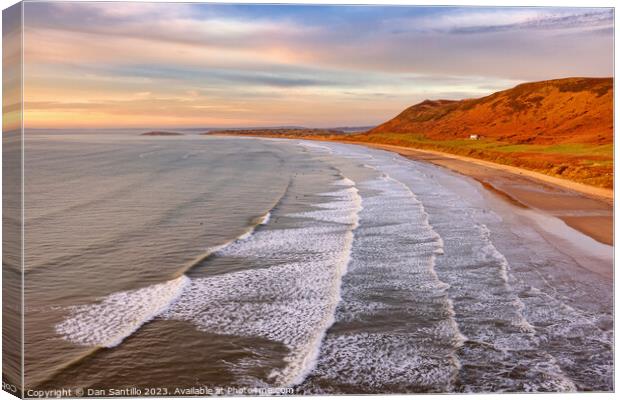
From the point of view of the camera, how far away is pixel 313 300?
34.3 feet

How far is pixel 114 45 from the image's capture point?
27.9ft

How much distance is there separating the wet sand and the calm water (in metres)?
1.11

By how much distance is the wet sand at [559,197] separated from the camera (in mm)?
18016

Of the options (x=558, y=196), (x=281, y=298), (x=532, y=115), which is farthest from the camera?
(x=532, y=115)

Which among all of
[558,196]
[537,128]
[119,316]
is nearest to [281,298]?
[119,316]

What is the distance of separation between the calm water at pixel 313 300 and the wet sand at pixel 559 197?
1112 millimetres

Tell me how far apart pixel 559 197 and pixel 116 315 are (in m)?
20.6

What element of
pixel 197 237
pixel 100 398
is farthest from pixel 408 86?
pixel 197 237

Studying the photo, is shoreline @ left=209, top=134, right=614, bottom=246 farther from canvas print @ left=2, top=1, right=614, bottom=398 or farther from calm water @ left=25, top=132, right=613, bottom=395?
canvas print @ left=2, top=1, right=614, bottom=398

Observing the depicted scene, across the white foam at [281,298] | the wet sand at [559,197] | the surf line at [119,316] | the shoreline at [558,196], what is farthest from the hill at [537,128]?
the surf line at [119,316]

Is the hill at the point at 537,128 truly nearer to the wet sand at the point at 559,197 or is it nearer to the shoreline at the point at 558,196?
the shoreline at the point at 558,196

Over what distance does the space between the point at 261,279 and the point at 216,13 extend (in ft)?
18.6

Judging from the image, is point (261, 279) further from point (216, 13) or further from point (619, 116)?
point (619, 116)

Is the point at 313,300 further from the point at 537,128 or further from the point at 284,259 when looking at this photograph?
the point at 537,128
